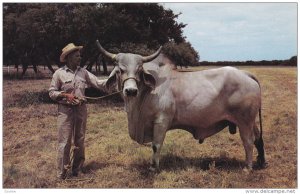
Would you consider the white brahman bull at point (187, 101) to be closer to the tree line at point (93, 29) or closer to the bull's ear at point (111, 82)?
the bull's ear at point (111, 82)

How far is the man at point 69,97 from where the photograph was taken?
646cm

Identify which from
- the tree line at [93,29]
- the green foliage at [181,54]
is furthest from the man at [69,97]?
the green foliage at [181,54]

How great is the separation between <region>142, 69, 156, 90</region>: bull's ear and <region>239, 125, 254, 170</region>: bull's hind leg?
160cm

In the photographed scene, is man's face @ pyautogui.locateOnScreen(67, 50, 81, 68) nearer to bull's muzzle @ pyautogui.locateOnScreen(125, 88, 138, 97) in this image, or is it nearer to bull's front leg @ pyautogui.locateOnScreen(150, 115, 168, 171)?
bull's muzzle @ pyautogui.locateOnScreen(125, 88, 138, 97)

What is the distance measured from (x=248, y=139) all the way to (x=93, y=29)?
7816 millimetres

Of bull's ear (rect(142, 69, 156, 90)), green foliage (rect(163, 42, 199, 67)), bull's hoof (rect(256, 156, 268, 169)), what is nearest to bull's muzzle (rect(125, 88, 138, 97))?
bull's ear (rect(142, 69, 156, 90))

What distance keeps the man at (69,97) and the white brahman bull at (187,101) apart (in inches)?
17.4

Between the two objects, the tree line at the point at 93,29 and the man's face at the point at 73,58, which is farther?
the tree line at the point at 93,29

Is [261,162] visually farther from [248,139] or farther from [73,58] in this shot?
[73,58]

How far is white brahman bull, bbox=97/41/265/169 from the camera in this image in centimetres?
663

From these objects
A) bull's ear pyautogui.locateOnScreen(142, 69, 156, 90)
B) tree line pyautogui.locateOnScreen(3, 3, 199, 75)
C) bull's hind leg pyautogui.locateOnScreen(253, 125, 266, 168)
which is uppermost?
tree line pyautogui.locateOnScreen(3, 3, 199, 75)

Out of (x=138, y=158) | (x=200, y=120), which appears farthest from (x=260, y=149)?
(x=138, y=158)

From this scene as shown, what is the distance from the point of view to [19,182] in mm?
6633

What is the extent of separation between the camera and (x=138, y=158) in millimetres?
7598
